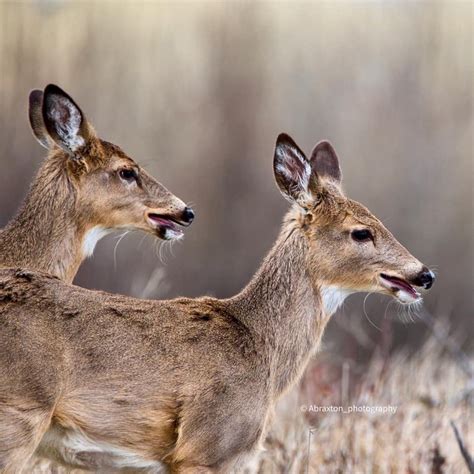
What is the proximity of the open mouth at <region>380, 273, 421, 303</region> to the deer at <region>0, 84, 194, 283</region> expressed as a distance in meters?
1.94

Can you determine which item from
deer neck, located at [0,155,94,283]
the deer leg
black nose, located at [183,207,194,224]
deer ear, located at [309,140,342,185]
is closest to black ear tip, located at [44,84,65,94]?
deer neck, located at [0,155,94,283]

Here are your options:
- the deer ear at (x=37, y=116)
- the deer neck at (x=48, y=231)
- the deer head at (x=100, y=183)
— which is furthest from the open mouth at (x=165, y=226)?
the deer ear at (x=37, y=116)

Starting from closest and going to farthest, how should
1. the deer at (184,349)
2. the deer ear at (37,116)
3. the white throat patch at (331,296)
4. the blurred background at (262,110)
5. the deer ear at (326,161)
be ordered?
the deer at (184,349)
the white throat patch at (331,296)
the deer ear at (326,161)
the deer ear at (37,116)
the blurred background at (262,110)

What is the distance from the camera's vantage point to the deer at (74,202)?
1026 centimetres

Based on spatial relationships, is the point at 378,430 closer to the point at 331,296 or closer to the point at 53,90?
the point at 331,296

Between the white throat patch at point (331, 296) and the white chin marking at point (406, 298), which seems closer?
the white chin marking at point (406, 298)

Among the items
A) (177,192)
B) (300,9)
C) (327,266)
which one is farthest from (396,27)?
(327,266)

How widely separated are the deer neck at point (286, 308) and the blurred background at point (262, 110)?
753cm

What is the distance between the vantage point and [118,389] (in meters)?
8.11

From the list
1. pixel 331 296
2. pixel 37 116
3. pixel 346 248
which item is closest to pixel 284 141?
pixel 346 248

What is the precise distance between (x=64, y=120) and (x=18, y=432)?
3337 millimetres

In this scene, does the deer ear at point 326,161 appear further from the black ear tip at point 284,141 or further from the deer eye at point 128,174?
the deer eye at point 128,174

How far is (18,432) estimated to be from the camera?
7.68 m

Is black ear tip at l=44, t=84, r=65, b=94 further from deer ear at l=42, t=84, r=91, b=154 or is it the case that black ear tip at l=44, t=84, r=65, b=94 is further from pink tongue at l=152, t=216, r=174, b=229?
pink tongue at l=152, t=216, r=174, b=229
